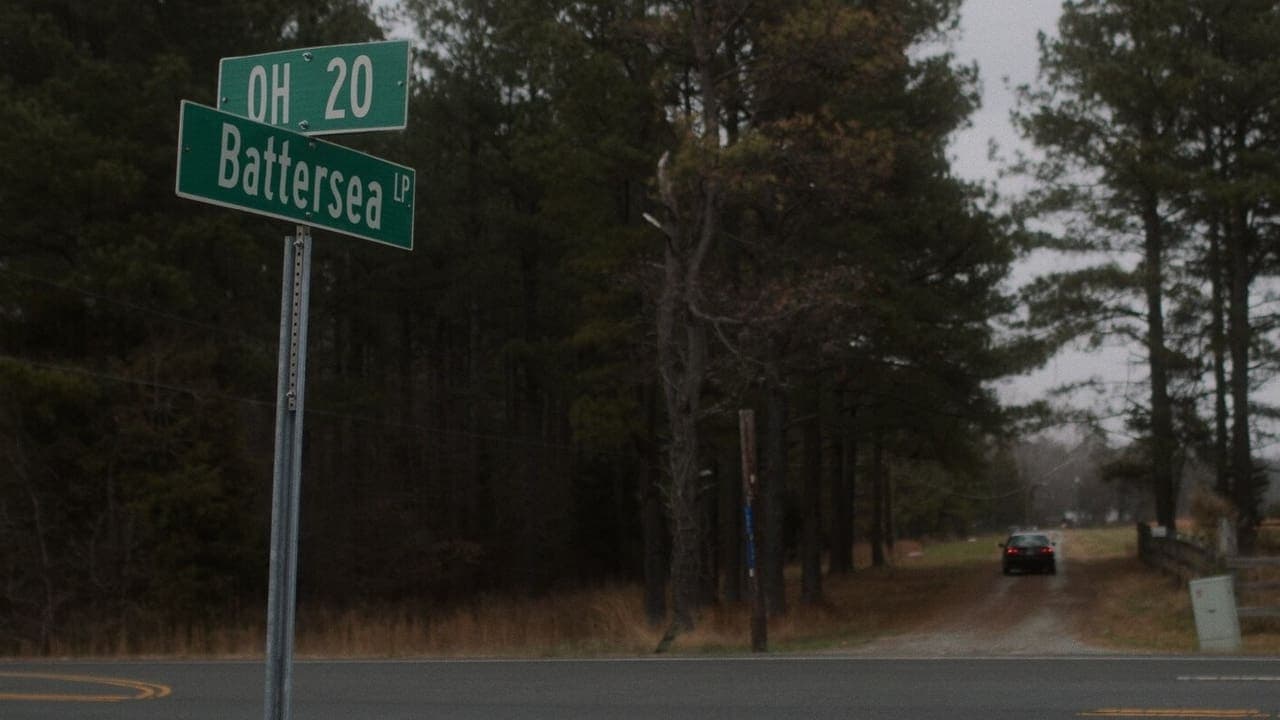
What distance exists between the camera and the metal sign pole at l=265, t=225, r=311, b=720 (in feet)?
14.3

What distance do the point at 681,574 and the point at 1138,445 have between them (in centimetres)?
1780

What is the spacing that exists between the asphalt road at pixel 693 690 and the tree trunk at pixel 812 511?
1370cm

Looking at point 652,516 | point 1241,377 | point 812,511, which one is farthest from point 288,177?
point 812,511

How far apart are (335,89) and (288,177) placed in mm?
436

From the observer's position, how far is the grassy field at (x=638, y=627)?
71.1ft

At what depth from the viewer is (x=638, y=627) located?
24.2 metres

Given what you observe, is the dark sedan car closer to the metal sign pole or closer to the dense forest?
the dense forest

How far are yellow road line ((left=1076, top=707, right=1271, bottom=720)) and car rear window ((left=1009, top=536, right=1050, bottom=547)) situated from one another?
31.7 metres

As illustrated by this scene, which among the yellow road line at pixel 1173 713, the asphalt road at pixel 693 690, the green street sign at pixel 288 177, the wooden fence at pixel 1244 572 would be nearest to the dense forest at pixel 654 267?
the wooden fence at pixel 1244 572

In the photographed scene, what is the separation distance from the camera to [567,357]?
125ft

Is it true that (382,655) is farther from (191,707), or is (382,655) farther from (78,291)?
(78,291)

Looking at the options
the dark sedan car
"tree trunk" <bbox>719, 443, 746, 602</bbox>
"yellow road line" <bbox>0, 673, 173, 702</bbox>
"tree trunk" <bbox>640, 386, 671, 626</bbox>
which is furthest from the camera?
the dark sedan car

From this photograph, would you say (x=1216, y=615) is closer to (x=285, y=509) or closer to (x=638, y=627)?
(x=638, y=627)

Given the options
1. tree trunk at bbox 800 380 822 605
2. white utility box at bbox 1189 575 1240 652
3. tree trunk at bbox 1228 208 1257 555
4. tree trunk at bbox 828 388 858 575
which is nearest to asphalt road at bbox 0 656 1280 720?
white utility box at bbox 1189 575 1240 652
